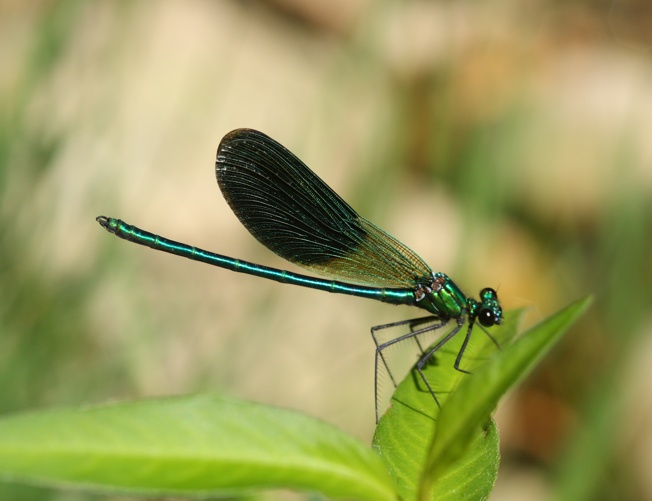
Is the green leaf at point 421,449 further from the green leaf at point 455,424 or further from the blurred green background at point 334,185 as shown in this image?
the blurred green background at point 334,185

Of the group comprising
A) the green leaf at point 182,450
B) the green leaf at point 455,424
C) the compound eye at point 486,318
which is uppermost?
the compound eye at point 486,318

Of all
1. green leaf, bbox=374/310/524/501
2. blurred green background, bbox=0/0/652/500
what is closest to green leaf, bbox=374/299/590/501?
green leaf, bbox=374/310/524/501

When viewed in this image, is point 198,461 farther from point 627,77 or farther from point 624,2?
point 624,2

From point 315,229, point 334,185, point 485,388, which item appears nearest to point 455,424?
point 485,388

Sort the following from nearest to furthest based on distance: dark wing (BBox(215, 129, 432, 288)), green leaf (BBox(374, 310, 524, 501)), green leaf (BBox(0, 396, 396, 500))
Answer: green leaf (BBox(0, 396, 396, 500)), green leaf (BBox(374, 310, 524, 501)), dark wing (BBox(215, 129, 432, 288))

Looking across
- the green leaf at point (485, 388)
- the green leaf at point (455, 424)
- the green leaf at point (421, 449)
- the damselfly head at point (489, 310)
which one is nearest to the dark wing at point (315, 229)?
the damselfly head at point (489, 310)

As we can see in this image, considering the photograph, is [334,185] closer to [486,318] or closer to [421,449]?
[486,318]

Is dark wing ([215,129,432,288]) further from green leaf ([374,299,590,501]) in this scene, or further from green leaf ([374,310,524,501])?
green leaf ([374,310,524,501])
